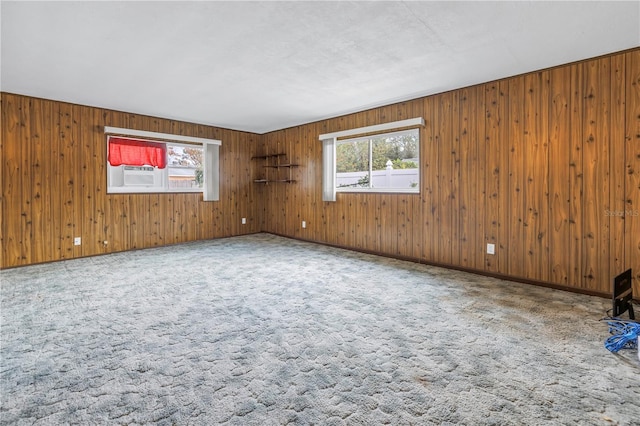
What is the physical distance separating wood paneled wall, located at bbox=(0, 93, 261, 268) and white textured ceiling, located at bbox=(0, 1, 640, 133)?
0.43 meters

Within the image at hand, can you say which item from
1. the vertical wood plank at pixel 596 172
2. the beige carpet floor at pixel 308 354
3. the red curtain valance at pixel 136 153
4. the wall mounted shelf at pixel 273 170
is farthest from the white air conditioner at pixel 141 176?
the vertical wood plank at pixel 596 172

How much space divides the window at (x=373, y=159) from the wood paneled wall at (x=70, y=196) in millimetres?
2766

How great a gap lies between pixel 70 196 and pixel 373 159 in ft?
15.7

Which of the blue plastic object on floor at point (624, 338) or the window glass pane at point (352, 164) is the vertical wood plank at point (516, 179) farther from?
the window glass pane at point (352, 164)

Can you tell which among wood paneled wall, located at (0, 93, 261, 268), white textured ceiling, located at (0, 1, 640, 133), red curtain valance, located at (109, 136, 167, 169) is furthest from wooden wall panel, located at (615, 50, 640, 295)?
red curtain valance, located at (109, 136, 167, 169)

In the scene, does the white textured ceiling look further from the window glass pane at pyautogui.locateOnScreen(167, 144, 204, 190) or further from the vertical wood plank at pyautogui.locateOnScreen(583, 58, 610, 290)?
the window glass pane at pyautogui.locateOnScreen(167, 144, 204, 190)

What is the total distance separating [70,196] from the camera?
4.76m

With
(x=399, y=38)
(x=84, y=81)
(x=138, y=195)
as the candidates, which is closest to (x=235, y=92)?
(x=84, y=81)

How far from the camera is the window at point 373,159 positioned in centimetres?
467

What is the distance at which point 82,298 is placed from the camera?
3107mm

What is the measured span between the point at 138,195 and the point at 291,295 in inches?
153

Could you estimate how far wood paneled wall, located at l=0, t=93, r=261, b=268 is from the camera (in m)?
4.29

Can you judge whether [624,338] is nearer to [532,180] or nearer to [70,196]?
[532,180]

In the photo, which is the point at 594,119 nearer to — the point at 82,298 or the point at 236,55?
the point at 236,55
